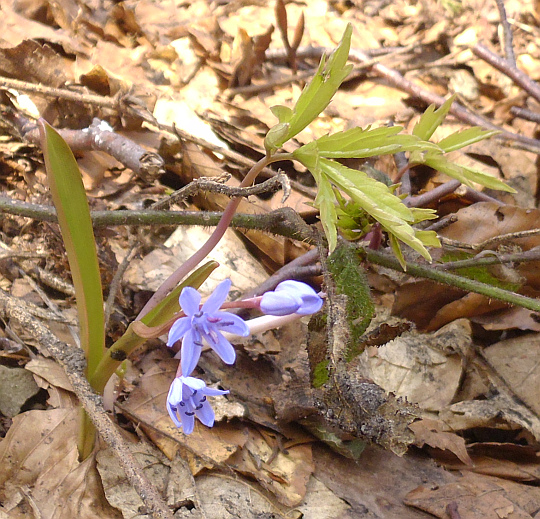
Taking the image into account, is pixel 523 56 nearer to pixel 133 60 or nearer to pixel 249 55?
pixel 249 55

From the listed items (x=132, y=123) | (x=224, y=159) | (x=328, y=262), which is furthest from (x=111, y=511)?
(x=132, y=123)

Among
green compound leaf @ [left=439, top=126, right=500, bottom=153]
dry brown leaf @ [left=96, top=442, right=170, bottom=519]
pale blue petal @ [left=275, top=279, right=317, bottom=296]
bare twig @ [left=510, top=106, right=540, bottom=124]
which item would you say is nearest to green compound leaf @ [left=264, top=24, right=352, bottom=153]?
pale blue petal @ [left=275, top=279, right=317, bottom=296]

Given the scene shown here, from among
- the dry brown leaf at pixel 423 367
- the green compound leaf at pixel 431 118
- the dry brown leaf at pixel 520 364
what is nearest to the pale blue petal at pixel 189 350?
the dry brown leaf at pixel 423 367

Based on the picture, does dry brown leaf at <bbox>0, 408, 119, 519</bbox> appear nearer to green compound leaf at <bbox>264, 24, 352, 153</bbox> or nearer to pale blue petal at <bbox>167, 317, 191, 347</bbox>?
pale blue petal at <bbox>167, 317, 191, 347</bbox>

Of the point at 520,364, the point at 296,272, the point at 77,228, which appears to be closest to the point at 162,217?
the point at 77,228

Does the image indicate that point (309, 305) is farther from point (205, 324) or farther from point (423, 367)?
point (423, 367)
